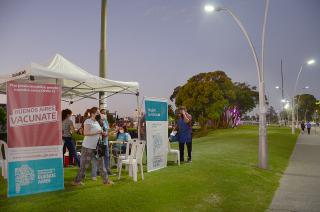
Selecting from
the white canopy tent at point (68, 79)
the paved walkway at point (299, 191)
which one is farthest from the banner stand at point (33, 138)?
the paved walkway at point (299, 191)

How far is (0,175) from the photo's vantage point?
10.7m

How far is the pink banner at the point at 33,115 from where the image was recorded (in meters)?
7.64

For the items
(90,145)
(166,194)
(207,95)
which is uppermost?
(207,95)

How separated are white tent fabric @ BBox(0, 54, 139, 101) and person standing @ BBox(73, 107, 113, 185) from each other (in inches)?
79.7

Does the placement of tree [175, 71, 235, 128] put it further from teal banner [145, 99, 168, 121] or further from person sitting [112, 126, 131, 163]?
person sitting [112, 126, 131, 163]

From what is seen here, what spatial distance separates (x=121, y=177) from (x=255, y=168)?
5332 millimetres

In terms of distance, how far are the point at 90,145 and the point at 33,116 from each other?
1689 millimetres

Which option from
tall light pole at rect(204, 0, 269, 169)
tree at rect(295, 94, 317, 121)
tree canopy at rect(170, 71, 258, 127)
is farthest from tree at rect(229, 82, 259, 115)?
tree at rect(295, 94, 317, 121)

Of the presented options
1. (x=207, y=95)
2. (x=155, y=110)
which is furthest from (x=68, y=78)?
(x=207, y=95)

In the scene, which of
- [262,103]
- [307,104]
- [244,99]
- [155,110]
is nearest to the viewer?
[155,110]

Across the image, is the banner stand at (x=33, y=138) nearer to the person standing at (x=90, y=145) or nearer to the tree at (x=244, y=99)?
the person standing at (x=90, y=145)

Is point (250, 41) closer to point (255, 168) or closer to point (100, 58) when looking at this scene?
point (255, 168)

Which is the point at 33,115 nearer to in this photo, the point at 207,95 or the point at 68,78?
the point at 68,78

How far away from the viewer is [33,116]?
26.2 feet
